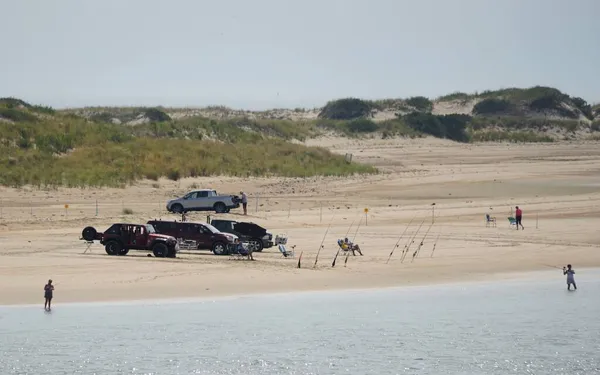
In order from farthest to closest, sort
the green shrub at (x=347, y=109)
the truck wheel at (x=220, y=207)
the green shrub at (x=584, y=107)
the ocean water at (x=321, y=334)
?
the green shrub at (x=584, y=107) → the green shrub at (x=347, y=109) → the truck wheel at (x=220, y=207) → the ocean water at (x=321, y=334)

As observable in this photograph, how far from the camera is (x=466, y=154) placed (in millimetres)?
85312

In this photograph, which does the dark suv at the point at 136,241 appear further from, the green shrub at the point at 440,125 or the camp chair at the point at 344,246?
the green shrub at the point at 440,125

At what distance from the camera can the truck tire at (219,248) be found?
34844 millimetres

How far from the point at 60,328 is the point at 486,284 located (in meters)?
13.1

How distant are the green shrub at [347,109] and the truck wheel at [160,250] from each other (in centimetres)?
8304

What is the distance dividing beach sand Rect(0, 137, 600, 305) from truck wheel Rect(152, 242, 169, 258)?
46 cm

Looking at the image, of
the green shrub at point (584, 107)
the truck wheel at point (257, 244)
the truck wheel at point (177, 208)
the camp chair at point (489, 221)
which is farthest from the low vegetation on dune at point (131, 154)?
the green shrub at point (584, 107)

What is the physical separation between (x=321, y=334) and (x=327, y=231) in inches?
580

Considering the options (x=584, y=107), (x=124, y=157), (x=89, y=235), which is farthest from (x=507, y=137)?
(x=89, y=235)

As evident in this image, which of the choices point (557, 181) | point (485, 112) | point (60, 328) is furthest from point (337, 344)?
point (485, 112)

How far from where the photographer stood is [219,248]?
114ft

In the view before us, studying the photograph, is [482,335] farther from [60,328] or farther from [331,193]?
[331,193]

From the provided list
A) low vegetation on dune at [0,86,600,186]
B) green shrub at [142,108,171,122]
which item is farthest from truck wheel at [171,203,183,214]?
green shrub at [142,108,171,122]

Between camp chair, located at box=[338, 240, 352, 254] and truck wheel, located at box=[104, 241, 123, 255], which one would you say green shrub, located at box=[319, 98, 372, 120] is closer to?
camp chair, located at box=[338, 240, 352, 254]
